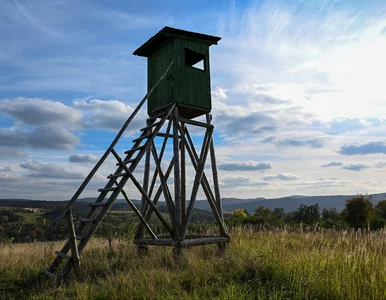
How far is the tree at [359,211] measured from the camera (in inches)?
1457

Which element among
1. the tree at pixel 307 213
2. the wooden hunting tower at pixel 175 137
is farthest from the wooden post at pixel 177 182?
the tree at pixel 307 213

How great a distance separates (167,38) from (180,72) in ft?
4.47

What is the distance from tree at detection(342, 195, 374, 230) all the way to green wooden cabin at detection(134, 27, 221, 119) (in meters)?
32.6

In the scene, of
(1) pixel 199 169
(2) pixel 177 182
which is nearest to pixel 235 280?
(2) pixel 177 182

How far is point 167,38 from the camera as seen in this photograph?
1091 centimetres

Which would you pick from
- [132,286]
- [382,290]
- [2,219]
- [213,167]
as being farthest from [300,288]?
[2,219]

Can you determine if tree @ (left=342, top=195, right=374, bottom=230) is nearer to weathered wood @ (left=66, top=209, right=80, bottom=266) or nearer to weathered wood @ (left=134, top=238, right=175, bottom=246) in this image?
weathered wood @ (left=134, top=238, right=175, bottom=246)

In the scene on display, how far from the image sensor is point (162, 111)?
11.0 m

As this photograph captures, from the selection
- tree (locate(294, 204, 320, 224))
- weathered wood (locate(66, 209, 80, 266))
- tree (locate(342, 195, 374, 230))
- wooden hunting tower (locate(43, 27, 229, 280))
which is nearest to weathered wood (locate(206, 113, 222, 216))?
wooden hunting tower (locate(43, 27, 229, 280))

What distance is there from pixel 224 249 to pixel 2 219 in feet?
141

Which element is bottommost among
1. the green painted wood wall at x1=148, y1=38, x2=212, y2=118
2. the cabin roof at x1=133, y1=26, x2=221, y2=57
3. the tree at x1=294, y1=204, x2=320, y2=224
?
the tree at x1=294, y1=204, x2=320, y2=224

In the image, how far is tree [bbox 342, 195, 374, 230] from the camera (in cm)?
3700

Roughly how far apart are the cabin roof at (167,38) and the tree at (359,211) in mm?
32841

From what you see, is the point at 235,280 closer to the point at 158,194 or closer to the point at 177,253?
the point at 177,253
